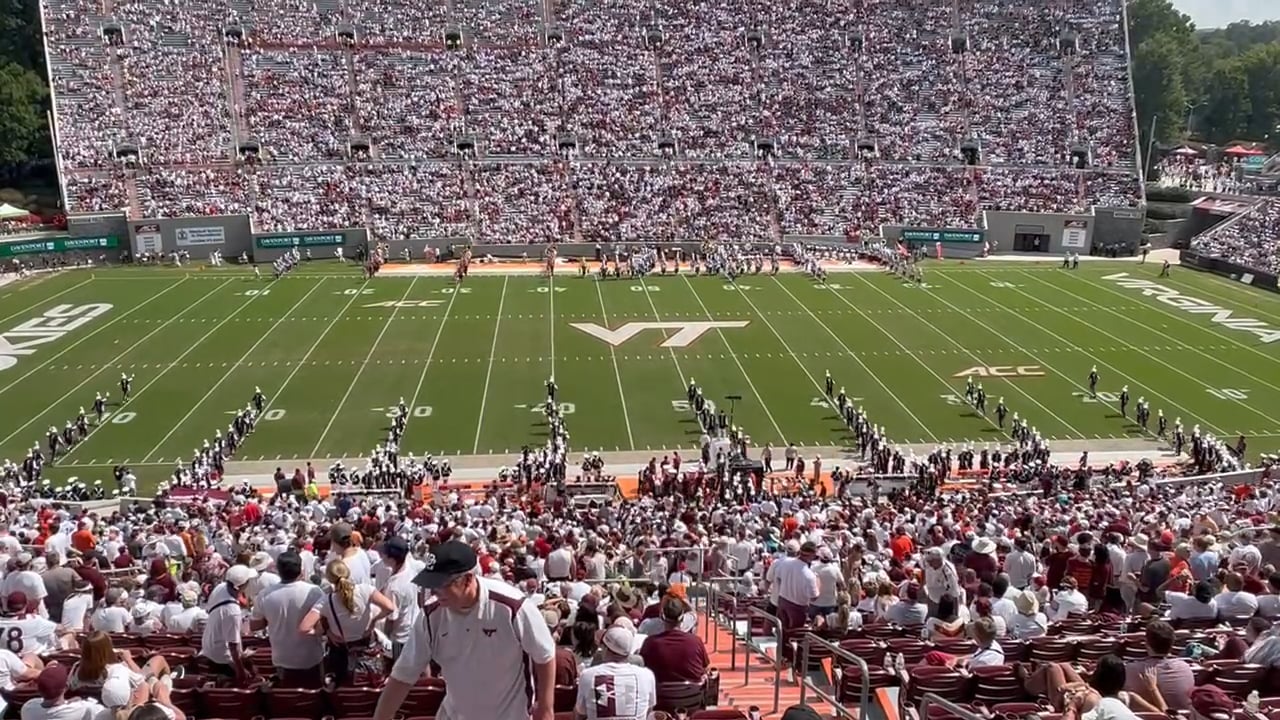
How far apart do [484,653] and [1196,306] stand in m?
44.2

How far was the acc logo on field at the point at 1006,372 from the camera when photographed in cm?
3219

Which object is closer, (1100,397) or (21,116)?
(1100,397)

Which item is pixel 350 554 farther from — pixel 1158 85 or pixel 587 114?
pixel 1158 85

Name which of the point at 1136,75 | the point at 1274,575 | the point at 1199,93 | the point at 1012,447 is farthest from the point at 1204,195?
the point at 1274,575

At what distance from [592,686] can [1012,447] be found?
23.5 meters

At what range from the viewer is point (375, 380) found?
103 ft

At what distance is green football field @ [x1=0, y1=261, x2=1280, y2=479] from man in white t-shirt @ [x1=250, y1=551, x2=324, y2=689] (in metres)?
19.6

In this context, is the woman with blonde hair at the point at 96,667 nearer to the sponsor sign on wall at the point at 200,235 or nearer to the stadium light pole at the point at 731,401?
the stadium light pole at the point at 731,401

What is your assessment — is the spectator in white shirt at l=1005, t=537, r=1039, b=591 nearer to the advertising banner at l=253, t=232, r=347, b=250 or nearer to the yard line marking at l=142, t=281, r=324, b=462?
the yard line marking at l=142, t=281, r=324, b=462

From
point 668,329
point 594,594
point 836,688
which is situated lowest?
point 668,329

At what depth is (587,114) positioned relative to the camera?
60.2m

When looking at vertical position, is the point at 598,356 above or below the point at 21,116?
below

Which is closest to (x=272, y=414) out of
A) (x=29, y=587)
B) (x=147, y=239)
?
(x=29, y=587)

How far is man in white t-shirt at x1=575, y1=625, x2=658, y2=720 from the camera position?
503cm
